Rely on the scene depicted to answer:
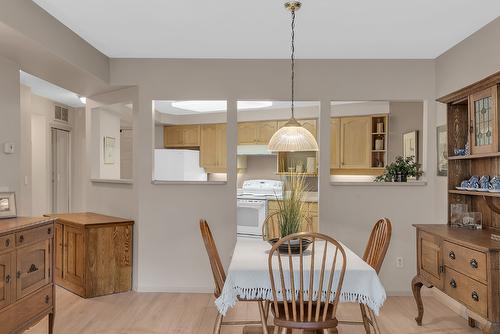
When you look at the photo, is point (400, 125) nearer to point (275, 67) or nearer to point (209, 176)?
point (275, 67)

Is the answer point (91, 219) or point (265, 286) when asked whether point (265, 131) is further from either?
point (265, 286)

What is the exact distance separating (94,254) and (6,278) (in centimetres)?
151

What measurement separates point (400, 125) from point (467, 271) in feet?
10.9

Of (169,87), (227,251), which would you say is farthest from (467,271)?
(169,87)

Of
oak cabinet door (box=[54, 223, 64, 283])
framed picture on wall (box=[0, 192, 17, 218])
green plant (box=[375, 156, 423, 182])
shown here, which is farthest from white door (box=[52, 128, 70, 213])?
green plant (box=[375, 156, 423, 182])

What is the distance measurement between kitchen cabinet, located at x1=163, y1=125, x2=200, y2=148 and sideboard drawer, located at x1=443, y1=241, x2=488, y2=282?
5015 millimetres

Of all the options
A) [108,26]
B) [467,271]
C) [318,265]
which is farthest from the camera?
[108,26]

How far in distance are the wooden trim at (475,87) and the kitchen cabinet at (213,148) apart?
4196 mm

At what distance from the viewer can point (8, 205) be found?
316 centimetres

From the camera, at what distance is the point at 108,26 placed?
11.1ft

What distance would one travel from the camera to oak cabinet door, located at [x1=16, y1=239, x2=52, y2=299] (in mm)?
2738

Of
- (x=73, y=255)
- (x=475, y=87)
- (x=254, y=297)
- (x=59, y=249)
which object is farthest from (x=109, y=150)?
(x=475, y=87)

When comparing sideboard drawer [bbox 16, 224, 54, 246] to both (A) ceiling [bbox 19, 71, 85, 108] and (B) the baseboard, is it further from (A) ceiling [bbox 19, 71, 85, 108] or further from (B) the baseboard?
(A) ceiling [bbox 19, 71, 85, 108]

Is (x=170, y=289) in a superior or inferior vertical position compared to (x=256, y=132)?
inferior
